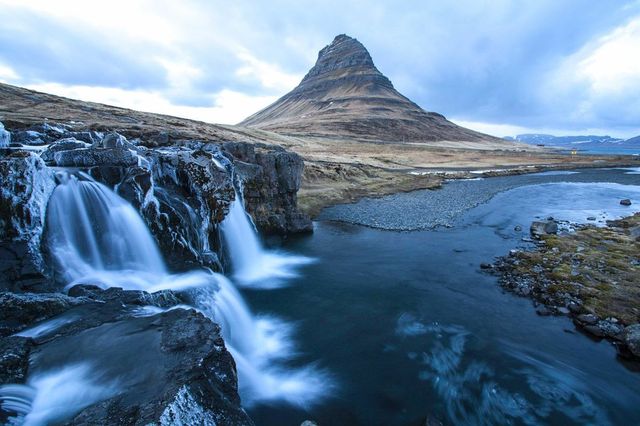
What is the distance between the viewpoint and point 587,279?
732 inches

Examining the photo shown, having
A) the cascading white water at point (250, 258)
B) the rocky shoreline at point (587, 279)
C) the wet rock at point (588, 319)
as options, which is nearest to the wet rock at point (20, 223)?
the cascading white water at point (250, 258)

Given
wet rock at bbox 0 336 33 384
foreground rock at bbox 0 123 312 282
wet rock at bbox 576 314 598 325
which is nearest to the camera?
wet rock at bbox 0 336 33 384

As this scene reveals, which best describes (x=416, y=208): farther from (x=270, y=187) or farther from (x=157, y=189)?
(x=157, y=189)

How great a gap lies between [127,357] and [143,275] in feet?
26.0

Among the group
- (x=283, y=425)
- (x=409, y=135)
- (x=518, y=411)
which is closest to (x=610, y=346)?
(x=518, y=411)

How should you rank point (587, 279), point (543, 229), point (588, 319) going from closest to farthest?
point (588, 319), point (587, 279), point (543, 229)

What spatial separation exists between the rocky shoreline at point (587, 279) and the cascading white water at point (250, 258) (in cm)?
1299

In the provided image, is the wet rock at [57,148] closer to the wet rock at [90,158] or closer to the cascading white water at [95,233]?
the wet rock at [90,158]

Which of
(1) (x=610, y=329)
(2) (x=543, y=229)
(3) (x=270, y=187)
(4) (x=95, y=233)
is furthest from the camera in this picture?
(3) (x=270, y=187)

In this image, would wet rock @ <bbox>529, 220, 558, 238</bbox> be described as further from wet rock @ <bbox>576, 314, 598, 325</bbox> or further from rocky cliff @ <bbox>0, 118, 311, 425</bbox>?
rocky cliff @ <bbox>0, 118, 311, 425</bbox>

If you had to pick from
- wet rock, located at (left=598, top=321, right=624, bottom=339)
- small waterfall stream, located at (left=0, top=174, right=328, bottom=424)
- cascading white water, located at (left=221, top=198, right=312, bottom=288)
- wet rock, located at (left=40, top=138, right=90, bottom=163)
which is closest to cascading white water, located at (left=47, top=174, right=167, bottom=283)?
small waterfall stream, located at (left=0, top=174, right=328, bottom=424)

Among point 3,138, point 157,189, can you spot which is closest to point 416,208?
point 157,189

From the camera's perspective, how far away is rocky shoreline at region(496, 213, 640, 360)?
14766 mm

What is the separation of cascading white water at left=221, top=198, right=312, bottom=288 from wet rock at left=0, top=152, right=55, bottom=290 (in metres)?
10.5
